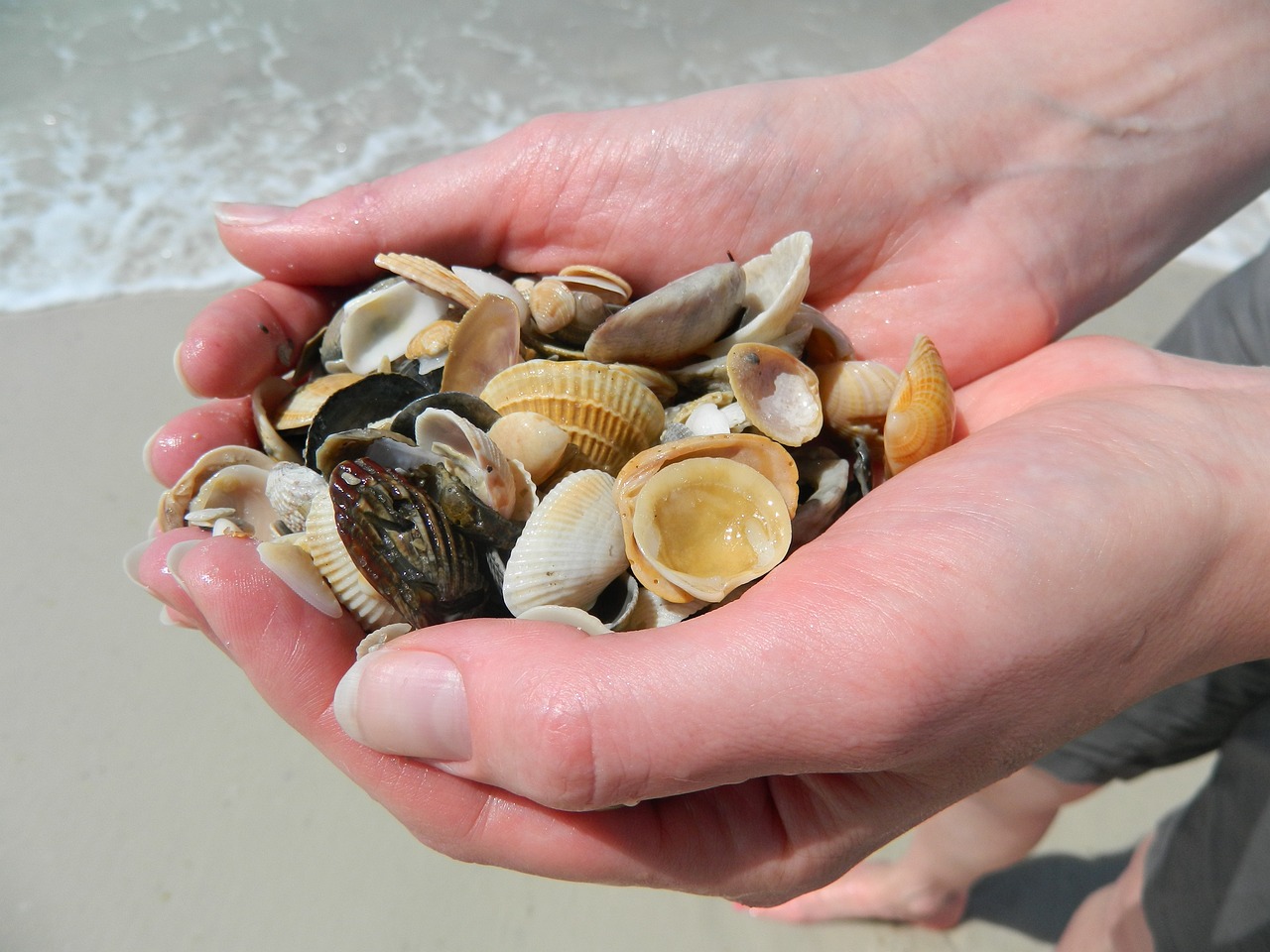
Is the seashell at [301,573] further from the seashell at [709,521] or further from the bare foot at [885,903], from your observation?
the bare foot at [885,903]

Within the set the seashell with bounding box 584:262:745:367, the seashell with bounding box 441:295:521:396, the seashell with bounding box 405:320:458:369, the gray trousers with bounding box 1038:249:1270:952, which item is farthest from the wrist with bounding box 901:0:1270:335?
the seashell with bounding box 405:320:458:369

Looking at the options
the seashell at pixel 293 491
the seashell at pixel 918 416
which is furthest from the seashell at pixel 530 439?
the seashell at pixel 918 416

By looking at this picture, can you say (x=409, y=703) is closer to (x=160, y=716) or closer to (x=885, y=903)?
(x=160, y=716)

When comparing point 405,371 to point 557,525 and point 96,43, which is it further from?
point 96,43

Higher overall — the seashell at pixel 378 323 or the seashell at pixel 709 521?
the seashell at pixel 378 323

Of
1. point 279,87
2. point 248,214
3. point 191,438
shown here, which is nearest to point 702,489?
point 191,438

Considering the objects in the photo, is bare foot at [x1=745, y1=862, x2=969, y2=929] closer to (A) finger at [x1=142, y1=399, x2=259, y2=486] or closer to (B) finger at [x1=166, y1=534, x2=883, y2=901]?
(B) finger at [x1=166, y1=534, x2=883, y2=901]

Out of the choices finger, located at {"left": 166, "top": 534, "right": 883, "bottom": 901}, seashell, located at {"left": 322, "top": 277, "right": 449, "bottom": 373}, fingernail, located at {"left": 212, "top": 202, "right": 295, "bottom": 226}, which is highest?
fingernail, located at {"left": 212, "top": 202, "right": 295, "bottom": 226}
